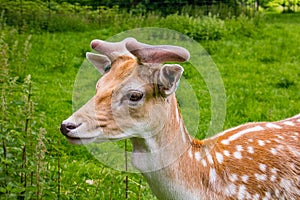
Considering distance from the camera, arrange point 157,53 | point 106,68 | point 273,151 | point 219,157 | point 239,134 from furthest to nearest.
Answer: point 239,134, point 273,151, point 219,157, point 106,68, point 157,53

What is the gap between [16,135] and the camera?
3.75 meters

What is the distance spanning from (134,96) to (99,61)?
1.50 feet

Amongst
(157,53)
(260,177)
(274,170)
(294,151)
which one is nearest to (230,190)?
(260,177)

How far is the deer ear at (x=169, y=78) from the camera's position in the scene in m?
2.91

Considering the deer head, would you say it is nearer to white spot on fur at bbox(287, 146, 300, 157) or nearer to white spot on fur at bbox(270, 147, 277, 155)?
white spot on fur at bbox(270, 147, 277, 155)

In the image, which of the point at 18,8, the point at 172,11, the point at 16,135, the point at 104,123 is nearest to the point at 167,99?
the point at 104,123

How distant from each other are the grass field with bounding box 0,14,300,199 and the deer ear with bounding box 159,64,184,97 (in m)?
0.97

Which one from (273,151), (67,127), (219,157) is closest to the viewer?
(67,127)

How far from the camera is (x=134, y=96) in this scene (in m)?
2.96

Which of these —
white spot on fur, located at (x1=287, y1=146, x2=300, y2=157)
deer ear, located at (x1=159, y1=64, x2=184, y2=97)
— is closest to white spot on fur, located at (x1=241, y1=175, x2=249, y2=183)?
white spot on fur, located at (x1=287, y1=146, x2=300, y2=157)

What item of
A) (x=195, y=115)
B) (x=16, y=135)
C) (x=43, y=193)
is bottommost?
(x=43, y=193)

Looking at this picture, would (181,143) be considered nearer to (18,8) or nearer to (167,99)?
(167,99)

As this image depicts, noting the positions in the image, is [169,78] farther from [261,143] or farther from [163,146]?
[261,143]

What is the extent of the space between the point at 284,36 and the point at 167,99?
9283 millimetres
